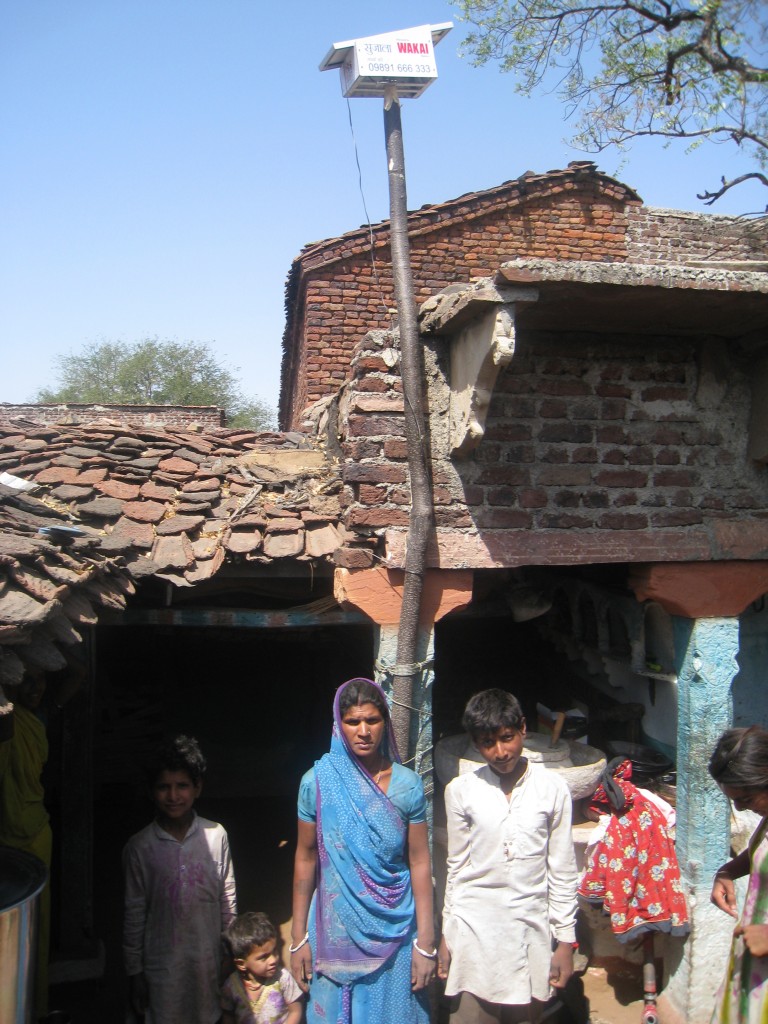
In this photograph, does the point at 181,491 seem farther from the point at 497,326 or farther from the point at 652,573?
the point at 652,573

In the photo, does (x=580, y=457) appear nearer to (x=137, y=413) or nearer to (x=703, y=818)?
(x=703, y=818)

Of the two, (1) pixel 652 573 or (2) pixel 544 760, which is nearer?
(1) pixel 652 573

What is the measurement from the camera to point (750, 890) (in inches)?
103

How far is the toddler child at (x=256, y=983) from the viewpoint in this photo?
342cm

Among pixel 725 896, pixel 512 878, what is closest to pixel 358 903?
pixel 512 878

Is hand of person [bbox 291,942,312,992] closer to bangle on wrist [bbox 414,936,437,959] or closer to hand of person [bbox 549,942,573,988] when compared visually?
bangle on wrist [bbox 414,936,437,959]

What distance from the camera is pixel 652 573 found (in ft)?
13.0

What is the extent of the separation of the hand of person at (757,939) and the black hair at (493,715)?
95cm

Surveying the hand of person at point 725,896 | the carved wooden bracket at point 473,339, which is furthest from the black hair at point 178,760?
the hand of person at point 725,896

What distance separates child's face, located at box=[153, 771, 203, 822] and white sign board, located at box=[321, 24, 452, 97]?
3.46 meters

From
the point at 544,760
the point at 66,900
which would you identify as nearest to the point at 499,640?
the point at 544,760

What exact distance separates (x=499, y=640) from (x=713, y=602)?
278cm

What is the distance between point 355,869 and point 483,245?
822cm

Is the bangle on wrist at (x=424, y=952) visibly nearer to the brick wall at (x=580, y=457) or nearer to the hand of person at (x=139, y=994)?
the hand of person at (x=139, y=994)
